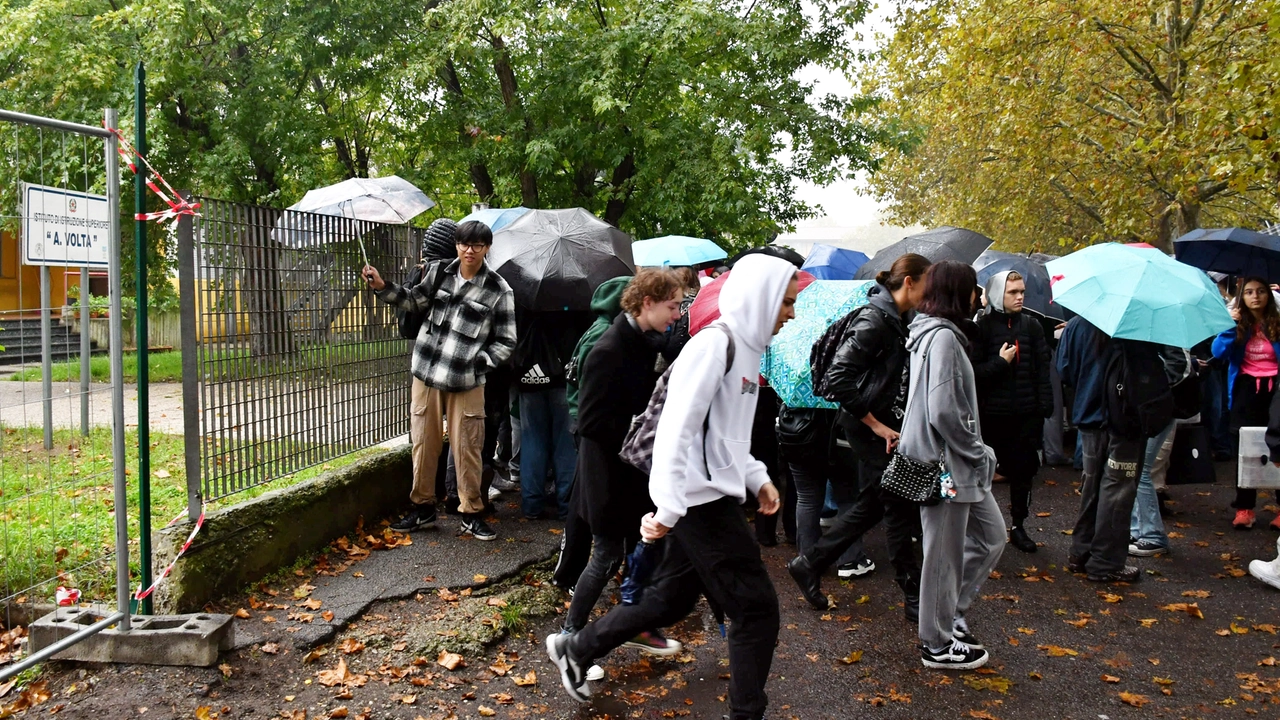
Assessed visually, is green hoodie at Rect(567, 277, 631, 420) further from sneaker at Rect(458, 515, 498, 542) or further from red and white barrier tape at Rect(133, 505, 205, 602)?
red and white barrier tape at Rect(133, 505, 205, 602)

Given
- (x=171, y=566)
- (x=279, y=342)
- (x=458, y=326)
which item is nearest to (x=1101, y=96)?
(x=458, y=326)

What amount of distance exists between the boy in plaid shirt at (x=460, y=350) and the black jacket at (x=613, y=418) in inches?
74.1

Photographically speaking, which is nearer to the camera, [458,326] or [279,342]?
[279,342]

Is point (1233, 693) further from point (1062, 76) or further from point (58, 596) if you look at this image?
point (1062, 76)

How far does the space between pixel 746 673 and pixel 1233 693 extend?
2.62 m

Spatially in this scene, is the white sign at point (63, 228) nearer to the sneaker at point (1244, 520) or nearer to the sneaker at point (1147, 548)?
the sneaker at point (1147, 548)

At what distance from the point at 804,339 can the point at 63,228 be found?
3924mm

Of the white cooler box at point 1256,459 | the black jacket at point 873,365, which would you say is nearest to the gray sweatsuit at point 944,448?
the black jacket at point 873,365

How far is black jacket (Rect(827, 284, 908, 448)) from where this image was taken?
5.50 m

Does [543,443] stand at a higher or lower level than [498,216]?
lower

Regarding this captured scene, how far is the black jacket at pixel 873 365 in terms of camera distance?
216 inches

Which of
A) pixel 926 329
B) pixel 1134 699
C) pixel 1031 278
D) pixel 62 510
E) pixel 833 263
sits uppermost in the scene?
pixel 833 263

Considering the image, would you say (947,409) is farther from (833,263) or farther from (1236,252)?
(833,263)

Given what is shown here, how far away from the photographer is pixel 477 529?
683 centimetres
